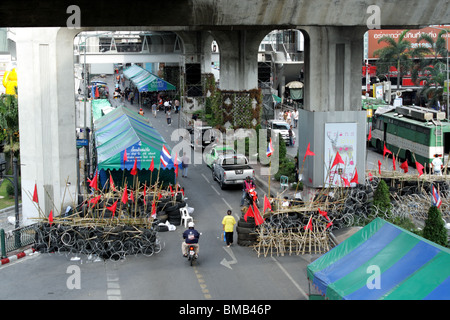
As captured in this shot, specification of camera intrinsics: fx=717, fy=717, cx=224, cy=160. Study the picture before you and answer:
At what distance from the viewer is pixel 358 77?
87.3ft

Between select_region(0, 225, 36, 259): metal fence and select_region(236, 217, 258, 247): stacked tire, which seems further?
select_region(236, 217, 258, 247): stacked tire

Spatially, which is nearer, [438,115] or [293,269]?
[293,269]

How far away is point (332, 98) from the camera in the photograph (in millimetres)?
26422

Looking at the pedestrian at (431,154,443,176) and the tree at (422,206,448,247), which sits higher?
the pedestrian at (431,154,443,176)

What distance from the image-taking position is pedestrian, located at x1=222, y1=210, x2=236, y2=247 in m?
22.1

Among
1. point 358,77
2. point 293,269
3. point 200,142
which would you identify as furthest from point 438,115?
point 293,269

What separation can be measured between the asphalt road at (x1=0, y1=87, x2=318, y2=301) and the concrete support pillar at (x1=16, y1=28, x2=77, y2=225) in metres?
3.96

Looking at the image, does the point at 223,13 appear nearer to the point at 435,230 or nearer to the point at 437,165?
the point at 435,230

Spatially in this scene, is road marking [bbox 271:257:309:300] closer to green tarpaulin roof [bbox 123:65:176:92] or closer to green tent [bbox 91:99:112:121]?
green tent [bbox 91:99:112:121]

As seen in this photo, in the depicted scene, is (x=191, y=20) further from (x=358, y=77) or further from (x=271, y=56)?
(x=271, y=56)

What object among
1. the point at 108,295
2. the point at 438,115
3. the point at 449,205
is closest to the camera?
the point at 108,295

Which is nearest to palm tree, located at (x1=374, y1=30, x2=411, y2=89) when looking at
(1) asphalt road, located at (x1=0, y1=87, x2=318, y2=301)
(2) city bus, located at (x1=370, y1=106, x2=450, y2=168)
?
(2) city bus, located at (x1=370, y1=106, x2=450, y2=168)

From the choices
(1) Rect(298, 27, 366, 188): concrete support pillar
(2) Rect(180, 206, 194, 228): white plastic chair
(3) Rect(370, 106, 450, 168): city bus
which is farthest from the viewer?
(3) Rect(370, 106, 450, 168): city bus

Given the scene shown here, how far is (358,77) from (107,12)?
13.2m
